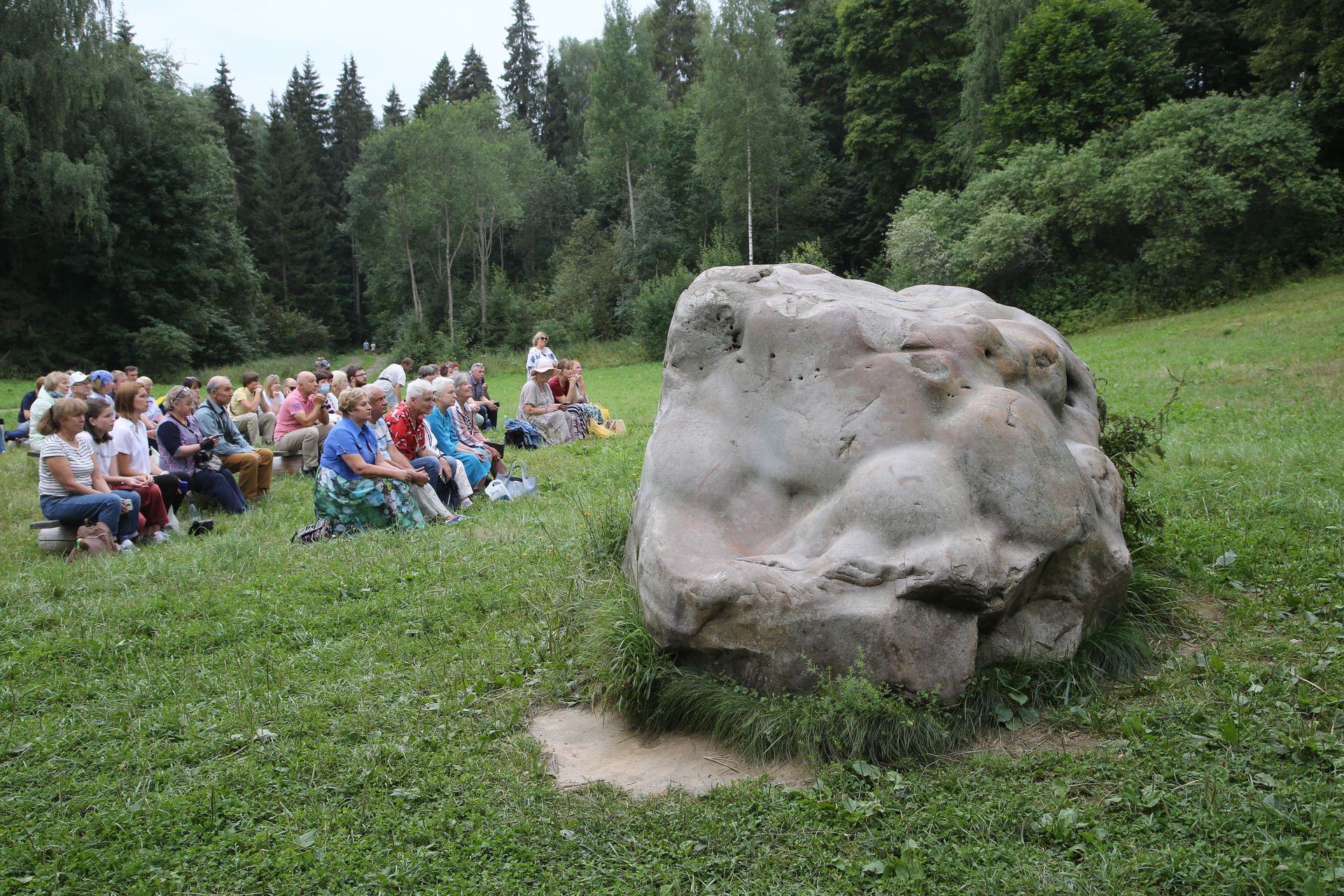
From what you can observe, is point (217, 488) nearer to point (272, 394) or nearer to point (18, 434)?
Result: point (272, 394)

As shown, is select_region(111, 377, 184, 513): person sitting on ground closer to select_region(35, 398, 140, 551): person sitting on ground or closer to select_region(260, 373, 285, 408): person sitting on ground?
select_region(35, 398, 140, 551): person sitting on ground

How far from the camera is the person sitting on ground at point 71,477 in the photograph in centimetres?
817

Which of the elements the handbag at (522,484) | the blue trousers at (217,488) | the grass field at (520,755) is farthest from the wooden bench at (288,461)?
the grass field at (520,755)

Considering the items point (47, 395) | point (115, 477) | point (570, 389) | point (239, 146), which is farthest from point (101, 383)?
point (239, 146)

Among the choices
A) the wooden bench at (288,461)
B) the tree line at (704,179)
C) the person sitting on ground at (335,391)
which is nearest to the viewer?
the wooden bench at (288,461)

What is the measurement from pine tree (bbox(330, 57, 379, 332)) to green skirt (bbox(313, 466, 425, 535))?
187 ft

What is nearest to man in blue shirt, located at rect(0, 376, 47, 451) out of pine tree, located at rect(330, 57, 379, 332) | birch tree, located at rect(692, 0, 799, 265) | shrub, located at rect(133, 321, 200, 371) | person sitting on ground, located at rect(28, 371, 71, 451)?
person sitting on ground, located at rect(28, 371, 71, 451)

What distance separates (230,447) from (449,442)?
2.44m

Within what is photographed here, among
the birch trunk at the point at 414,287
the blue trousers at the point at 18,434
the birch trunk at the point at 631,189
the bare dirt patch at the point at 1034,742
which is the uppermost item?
the birch trunk at the point at 631,189

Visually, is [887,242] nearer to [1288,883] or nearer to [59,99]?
[59,99]

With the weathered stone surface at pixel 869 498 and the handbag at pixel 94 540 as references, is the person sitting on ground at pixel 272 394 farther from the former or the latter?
the weathered stone surface at pixel 869 498

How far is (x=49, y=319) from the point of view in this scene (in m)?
33.9

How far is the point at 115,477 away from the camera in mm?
8883

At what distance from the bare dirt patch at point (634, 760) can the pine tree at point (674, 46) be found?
5962 cm
